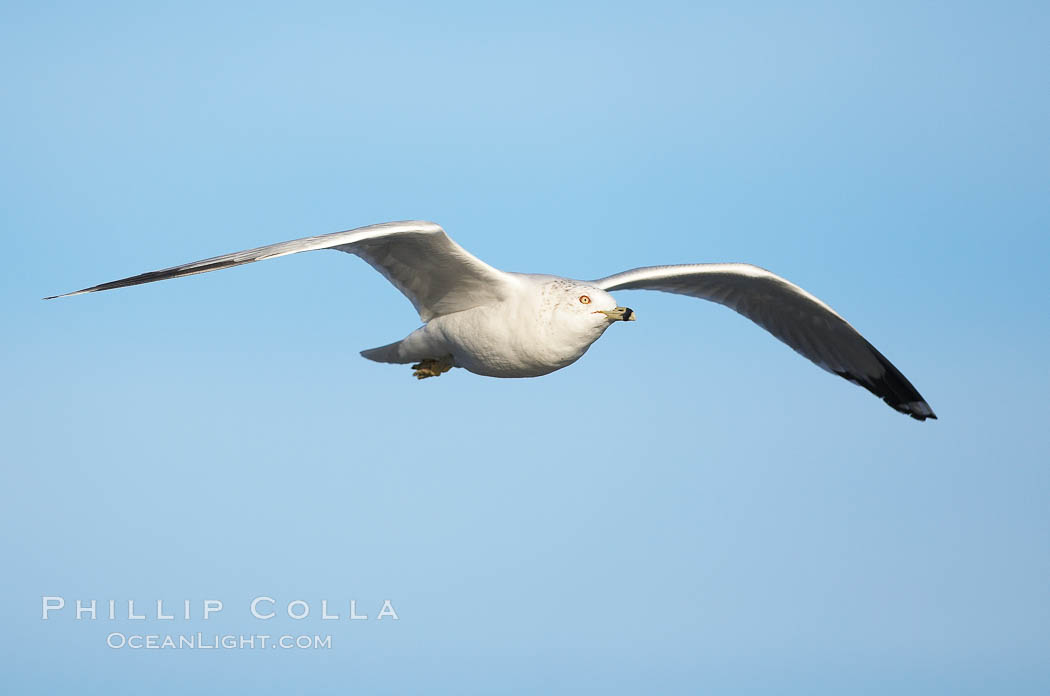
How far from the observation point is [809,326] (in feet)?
51.5

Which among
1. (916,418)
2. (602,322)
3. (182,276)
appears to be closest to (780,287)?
(916,418)

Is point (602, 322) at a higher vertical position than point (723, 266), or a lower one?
lower

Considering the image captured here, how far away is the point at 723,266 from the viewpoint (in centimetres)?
1430

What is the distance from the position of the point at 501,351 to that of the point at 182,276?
3016 millimetres

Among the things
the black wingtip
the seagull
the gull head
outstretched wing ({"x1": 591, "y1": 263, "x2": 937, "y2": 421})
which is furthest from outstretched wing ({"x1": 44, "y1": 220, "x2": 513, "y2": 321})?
the black wingtip

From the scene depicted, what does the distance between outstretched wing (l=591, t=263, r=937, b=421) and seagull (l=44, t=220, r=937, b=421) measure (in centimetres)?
3

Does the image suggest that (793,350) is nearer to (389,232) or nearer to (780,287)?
(780,287)

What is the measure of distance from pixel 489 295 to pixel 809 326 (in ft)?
16.2

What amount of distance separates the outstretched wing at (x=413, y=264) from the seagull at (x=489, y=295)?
12 millimetres

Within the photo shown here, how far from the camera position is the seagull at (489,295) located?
38.3 feet

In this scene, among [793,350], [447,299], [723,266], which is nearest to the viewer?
[447,299]

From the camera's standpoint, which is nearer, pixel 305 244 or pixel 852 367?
pixel 305 244

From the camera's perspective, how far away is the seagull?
459 inches

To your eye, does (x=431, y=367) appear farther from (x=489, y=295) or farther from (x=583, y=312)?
(x=583, y=312)
